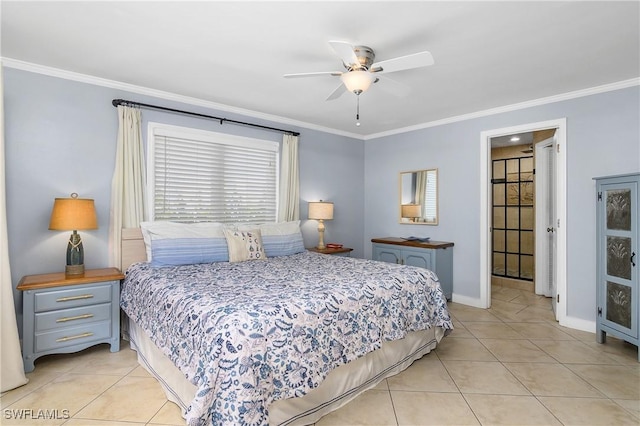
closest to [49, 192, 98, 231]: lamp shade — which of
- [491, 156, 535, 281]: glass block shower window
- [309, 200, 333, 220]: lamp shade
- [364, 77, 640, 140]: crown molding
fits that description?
[309, 200, 333, 220]: lamp shade

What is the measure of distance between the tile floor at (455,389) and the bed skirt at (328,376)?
58mm

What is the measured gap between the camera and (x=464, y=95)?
3.66 meters

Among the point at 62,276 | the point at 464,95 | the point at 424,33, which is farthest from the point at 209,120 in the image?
the point at 464,95

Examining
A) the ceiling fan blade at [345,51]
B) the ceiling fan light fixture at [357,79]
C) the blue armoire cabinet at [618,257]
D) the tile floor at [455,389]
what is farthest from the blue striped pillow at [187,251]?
the blue armoire cabinet at [618,257]

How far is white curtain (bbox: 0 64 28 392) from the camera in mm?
2279

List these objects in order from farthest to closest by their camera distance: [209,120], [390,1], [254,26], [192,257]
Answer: [209,120] < [192,257] < [254,26] < [390,1]

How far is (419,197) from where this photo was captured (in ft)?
16.2

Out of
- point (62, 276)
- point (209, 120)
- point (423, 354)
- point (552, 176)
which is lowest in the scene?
point (423, 354)

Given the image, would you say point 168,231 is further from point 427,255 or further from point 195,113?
point 427,255

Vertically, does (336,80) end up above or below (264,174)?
above

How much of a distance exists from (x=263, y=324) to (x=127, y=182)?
247 centimetres

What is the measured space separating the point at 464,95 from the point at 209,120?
292 cm

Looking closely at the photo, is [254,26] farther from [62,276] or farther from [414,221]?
[414,221]

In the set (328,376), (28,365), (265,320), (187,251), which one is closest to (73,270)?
(28,365)
